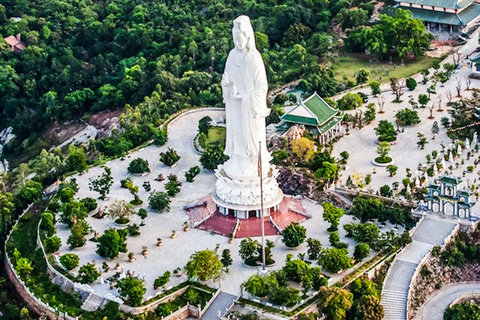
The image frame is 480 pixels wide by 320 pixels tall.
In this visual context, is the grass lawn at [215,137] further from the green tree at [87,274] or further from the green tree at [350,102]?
the green tree at [87,274]

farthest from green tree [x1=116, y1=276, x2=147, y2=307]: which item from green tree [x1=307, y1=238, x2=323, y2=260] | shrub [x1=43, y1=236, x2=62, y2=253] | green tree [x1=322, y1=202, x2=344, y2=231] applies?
green tree [x1=322, y1=202, x2=344, y2=231]

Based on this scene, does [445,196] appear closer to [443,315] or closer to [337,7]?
[443,315]

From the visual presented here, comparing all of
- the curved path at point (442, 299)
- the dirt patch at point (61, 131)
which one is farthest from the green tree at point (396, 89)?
the dirt patch at point (61, 131)

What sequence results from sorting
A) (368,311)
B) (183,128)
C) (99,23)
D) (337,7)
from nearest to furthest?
(368,311) → (183,128) → (337,7) → (99,23)

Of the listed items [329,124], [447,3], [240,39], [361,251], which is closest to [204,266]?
[361,251]

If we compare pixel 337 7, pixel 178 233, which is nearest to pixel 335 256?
pixel 178 233

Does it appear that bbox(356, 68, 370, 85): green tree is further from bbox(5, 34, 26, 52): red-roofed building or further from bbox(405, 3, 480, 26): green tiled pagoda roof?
bbox(5, 34, 26, 52): red-roofed building

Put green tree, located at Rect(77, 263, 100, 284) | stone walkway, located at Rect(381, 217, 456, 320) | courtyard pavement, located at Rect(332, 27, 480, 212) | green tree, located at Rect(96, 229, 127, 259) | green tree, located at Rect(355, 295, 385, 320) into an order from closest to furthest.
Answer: green tree, located at Rect(355, 295, 385, 320) < stone walkway, located at Rect(381, 217, 456, 320) < green tree, located at Rect(77, 263, 100, 284) < green tree, located at Rect(96, 229, 127, 259) < courtyard pavement, located at Rect(332, 27, 480, 212)
